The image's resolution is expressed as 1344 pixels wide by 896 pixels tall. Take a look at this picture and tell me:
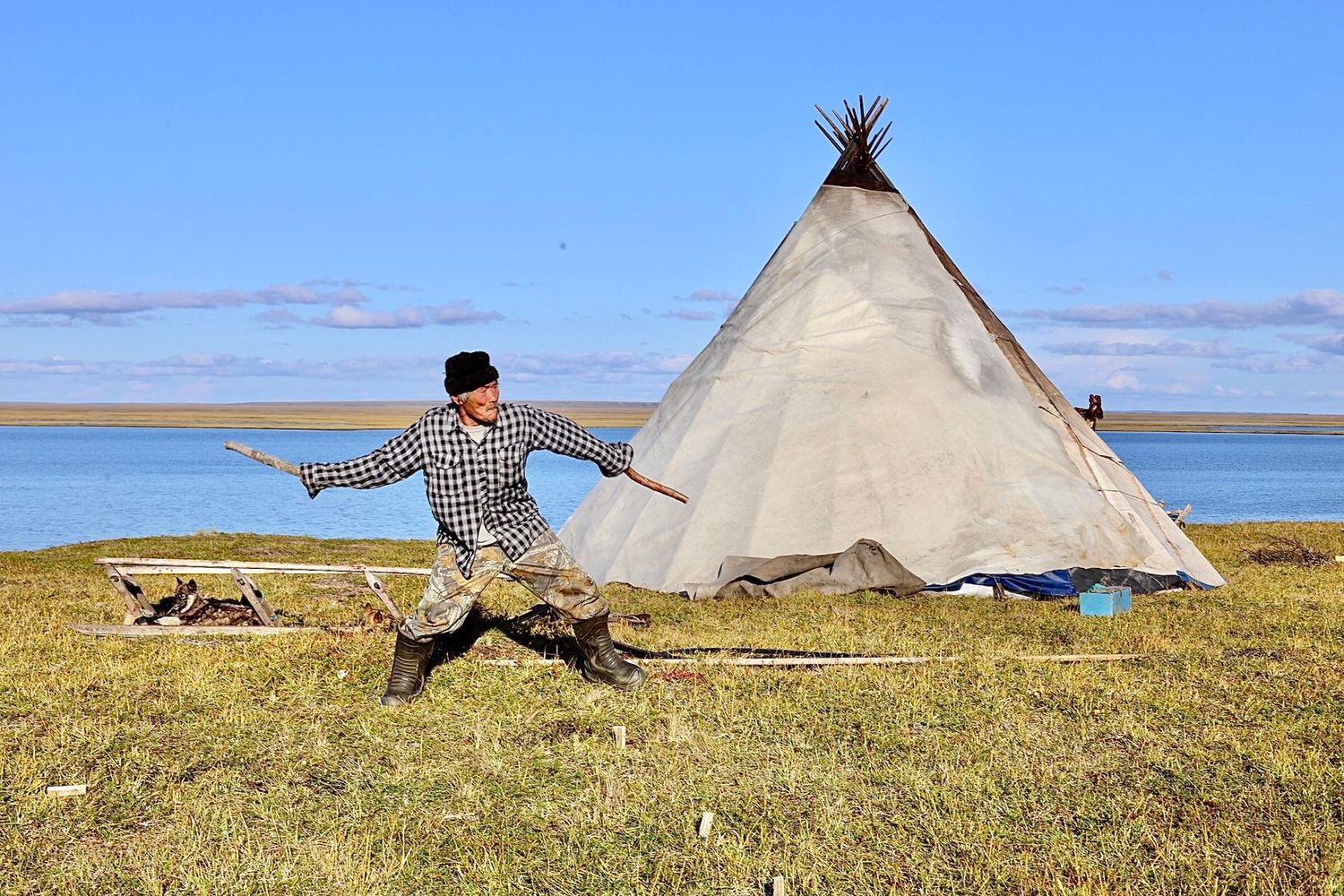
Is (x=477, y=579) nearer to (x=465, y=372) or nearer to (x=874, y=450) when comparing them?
(x=465, y=372)

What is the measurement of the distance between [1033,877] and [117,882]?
380 cm

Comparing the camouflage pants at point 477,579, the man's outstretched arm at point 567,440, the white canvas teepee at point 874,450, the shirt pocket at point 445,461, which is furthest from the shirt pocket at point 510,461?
the white canvas teepee at point 874,450

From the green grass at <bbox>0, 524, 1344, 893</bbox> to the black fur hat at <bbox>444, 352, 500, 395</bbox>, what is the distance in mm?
2039

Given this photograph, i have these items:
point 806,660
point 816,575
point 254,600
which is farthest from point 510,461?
point 816,575

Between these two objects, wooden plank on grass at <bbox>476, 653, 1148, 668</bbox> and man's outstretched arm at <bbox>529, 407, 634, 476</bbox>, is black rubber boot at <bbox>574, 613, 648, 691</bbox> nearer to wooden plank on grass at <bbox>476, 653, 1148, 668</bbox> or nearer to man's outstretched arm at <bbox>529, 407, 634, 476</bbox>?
wooden plank on grass at <bbox>476, 653, 1148, 668</bbox>

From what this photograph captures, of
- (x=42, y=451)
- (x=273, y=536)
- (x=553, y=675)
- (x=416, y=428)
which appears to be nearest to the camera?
(x=416, y=428)

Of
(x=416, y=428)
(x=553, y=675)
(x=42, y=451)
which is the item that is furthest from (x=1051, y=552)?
(x=42, y=451)

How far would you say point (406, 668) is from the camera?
824cm

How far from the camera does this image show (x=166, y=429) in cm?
19475

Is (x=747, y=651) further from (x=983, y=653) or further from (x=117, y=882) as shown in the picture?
(x=117, y=882)

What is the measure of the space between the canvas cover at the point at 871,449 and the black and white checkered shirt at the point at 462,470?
6264 millimetres

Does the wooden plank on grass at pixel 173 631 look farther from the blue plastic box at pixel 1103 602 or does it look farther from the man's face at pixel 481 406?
the blue plastic box at pixel 1103 602

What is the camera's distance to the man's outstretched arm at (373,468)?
785 cm

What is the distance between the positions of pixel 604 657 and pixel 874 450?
684cm
